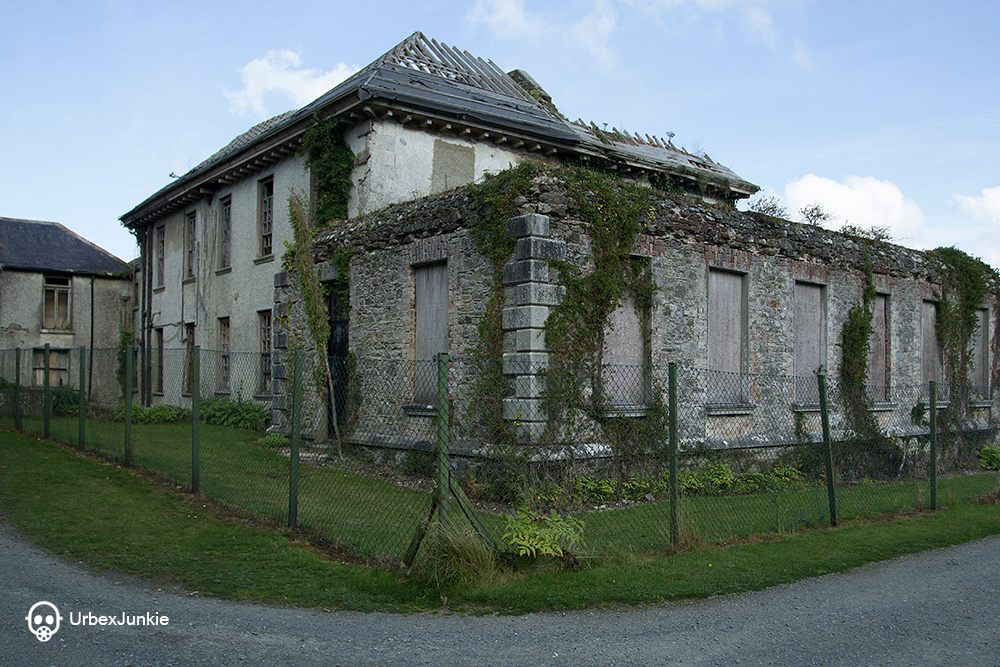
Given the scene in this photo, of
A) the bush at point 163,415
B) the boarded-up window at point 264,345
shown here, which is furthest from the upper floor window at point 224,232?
the bush at point 163,415

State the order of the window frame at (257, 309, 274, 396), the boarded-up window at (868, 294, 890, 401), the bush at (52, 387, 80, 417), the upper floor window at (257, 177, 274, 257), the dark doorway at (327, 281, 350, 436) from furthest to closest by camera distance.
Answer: the upper floor window at (257, 177, 274, 257)
the window frame at (257, 309, 274, 396)
the boarded-up window at (868, 294, 890, 401)
the bush at (52, 387, 80, 417)
the dark doorway at (327, 281, 350, 436)

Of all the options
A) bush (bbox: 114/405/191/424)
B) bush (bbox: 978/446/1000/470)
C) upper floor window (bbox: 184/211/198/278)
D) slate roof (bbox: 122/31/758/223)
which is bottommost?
bush (bbox: 978/446/1000/470)

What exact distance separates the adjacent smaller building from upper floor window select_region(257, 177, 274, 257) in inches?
394

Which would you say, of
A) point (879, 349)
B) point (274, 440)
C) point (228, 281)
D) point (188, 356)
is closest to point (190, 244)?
point (228, 281)

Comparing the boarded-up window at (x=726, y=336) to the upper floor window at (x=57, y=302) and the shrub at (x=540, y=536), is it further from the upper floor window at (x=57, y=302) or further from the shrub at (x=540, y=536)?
the upper floor window at (x=57, y=302)

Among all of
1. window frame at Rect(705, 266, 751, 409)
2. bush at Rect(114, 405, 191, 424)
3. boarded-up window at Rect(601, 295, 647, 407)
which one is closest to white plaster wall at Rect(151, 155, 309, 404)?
bush at Rect(114, 405, 191, 424)

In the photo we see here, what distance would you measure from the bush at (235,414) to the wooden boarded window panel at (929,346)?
13.6 metres

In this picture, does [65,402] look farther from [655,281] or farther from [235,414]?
[655,281]

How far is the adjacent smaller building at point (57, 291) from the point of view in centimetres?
2697

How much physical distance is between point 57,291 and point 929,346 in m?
26.2

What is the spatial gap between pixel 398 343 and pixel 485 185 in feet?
9.76

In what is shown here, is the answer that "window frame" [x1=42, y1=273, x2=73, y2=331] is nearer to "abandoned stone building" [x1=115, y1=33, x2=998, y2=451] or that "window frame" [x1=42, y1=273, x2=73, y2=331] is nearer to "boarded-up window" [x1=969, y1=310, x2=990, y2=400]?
"abandoned stone building" [x1=115, y1=33, x2=998, y2=451]

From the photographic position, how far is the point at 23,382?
64.7 ft

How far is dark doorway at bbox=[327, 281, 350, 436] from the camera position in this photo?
536 inches
